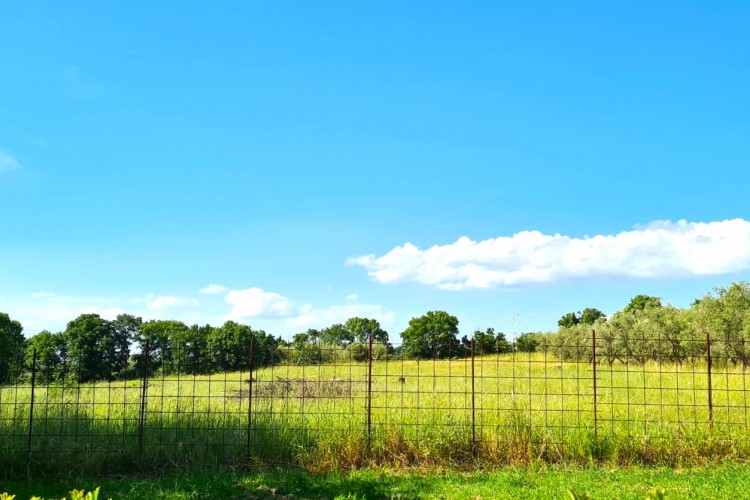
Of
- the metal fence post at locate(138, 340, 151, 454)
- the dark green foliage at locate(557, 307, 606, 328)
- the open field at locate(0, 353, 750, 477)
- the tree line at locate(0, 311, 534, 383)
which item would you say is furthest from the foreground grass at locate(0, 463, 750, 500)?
the dark green foliage at locate(557, 307, 606, 328)

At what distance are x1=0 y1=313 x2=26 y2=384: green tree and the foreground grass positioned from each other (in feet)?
8.33

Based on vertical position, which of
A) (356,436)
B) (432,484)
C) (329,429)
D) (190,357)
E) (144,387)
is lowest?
(432,484)

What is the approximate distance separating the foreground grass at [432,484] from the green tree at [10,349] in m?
2.54

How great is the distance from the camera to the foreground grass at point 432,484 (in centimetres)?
809

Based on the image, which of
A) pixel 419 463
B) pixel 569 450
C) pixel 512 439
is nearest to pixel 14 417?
pixel 419 463

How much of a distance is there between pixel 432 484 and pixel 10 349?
91.9ft

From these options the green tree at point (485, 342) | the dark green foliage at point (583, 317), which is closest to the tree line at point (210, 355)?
the green tree at point (485, 342)

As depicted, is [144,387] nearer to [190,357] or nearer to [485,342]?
[190,357]

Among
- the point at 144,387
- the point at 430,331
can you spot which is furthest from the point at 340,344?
the point at 430,331

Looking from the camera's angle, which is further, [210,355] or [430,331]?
[430,331]

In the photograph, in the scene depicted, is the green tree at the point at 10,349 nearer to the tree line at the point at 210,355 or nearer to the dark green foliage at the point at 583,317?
the tree line at the point at 210,355

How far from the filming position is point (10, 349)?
29.1m

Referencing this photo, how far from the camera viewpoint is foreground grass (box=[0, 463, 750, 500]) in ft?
26.6

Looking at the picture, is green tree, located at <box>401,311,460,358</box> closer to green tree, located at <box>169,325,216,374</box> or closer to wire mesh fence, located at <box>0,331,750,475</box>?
A: wire mesh fence, located at <box>0,331,750,475</box>
